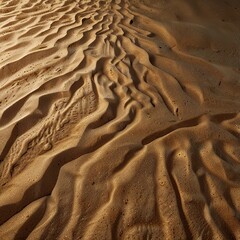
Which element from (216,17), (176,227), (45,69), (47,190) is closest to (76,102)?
(45,69)

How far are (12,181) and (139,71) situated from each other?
1.92 metres

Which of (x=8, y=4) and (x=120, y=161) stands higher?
(x=8, y=4)

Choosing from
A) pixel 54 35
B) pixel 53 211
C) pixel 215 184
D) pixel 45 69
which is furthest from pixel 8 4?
pixel 215 184

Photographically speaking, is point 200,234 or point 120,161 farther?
point 120,161

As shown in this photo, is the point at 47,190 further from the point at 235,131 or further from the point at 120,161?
the point at 235,131

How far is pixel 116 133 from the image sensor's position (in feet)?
7.65

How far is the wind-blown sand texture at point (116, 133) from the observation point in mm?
1824

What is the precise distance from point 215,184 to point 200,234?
44 cm

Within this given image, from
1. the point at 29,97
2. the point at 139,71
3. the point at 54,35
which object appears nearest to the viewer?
the point at 29,97

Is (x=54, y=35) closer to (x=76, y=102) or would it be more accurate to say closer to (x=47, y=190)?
(x=76, y=102)

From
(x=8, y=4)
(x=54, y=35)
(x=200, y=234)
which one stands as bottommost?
(x=200, y=234)

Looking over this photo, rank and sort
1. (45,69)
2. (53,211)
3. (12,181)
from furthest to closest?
(45,69) → (12,181) → (53,211)

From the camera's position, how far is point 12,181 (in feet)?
6.32

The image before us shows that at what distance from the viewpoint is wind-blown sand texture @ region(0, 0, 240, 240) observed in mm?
1824
